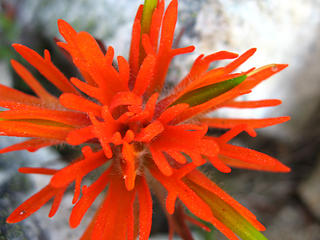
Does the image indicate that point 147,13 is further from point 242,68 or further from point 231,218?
point 242,68

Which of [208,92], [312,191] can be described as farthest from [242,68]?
[312,191]

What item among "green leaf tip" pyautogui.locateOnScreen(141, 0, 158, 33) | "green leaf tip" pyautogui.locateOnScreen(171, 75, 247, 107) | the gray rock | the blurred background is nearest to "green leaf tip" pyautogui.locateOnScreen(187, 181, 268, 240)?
"green leaf tip" pyautogui.locateOnScreen(171, 75, 247, 107)

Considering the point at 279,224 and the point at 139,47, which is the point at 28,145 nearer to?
the point at 139,47

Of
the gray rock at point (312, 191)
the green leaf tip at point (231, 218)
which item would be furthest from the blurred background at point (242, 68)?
the green leaf tip at point (231, 218)

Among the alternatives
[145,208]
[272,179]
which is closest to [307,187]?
[272,179]

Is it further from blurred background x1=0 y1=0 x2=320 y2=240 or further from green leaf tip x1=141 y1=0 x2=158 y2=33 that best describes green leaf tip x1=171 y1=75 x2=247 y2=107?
blurred background x1=0 y1=0 x2=320 y2=240

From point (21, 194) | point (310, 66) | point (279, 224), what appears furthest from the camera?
point (279, 224)

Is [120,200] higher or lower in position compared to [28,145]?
lower
